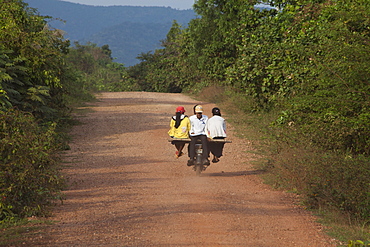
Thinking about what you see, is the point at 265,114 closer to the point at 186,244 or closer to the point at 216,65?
the point at 216,65

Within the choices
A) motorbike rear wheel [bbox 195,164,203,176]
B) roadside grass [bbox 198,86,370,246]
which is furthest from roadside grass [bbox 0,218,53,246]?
motorbike rear wheel [bbox 195,164,203,176]

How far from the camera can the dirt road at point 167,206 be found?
7426 millimetres

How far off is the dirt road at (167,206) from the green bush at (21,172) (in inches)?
17.0

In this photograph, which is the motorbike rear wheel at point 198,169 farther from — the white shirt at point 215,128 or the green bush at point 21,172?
the green bush at point 21,172

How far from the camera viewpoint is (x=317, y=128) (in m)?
11.8

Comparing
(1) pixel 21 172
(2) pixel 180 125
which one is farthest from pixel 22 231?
(2) pixel 180 125

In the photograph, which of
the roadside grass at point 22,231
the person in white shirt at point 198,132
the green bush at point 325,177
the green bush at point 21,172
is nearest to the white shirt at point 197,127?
the person in white shirt at point 198,132

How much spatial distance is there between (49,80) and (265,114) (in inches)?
359

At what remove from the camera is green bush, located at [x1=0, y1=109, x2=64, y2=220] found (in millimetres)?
8141

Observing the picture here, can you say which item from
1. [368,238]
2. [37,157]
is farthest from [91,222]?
[368,238]

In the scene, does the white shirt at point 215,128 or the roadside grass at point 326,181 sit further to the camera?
the white shirt at point 215,128

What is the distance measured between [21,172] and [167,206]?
7.83 feet

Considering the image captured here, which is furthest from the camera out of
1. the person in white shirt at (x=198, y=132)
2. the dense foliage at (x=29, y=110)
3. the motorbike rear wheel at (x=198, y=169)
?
the motorbike rear wheel at (x=198, y=169)

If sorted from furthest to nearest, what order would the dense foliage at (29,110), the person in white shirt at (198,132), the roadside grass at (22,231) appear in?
the person in white shirt at (198,132), the dense foliage at (29,110), the roadside grass at (22,231)
